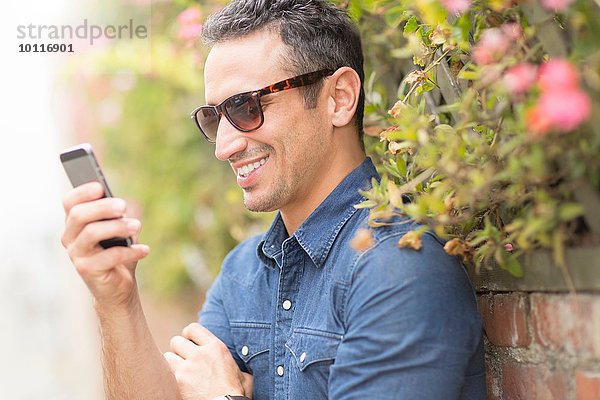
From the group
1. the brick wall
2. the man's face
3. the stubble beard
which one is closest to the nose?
the man's face

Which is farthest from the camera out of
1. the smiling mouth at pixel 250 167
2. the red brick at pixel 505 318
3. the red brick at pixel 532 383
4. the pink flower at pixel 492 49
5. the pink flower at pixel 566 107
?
the smiling mouth at pixel 250 167

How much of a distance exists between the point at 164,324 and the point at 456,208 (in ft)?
14.4

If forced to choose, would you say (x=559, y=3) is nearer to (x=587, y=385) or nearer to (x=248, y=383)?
(x=587, y=385)

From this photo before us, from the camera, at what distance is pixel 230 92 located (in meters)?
2.08

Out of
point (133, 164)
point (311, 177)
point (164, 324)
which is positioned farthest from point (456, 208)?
point (164, 324)

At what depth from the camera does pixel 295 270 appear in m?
2.07

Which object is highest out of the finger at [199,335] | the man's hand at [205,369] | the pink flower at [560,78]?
the pink flower at [560,78]

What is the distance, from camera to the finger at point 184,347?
219 centimetres

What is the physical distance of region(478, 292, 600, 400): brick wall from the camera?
148 centimetres

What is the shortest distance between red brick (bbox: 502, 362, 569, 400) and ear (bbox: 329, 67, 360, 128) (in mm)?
771

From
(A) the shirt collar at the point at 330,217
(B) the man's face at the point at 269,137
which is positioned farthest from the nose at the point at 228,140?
(A) the shirt collar at the point at 330,217

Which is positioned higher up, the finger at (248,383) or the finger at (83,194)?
the finger at (83,194)

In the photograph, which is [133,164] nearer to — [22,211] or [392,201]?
[22,211]

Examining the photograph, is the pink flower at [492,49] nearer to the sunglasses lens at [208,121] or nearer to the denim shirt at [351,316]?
the denim shirt at [351,316]
